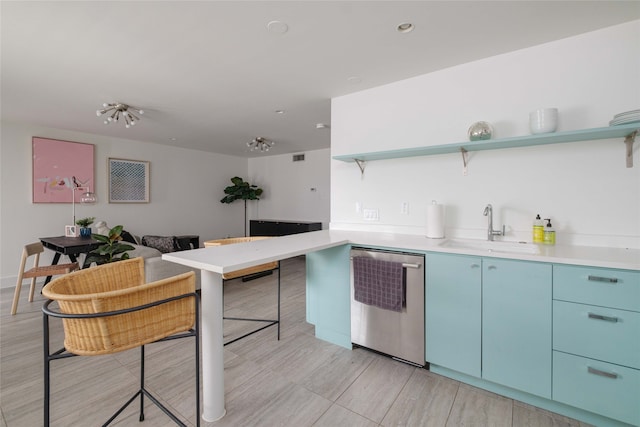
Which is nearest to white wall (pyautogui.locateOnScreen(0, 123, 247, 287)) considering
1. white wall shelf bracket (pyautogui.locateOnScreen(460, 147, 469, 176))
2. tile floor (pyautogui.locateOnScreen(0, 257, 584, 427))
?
tile floor (pyautogui.locateOnScreen(0, 257, 584, 427))

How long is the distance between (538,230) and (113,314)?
2.51 m

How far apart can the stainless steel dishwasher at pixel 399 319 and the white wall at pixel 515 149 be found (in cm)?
61

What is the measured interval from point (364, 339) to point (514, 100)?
7.08 ft

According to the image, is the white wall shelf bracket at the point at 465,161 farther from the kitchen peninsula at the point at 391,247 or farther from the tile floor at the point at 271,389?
the tile floor at the point at 271,389

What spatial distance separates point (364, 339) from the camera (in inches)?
86.0

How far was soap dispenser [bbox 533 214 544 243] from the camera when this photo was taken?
1934mm

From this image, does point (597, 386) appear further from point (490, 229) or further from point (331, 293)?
point (331, 293)

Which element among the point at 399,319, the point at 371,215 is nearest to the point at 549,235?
the point at 399,319

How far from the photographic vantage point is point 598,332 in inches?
56.1

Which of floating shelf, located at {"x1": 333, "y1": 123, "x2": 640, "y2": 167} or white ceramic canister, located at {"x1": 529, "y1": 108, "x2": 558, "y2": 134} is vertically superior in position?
white ceramic canister, located at {"x1": 529, "y1": 108, "x2": 558, "y2": 134}

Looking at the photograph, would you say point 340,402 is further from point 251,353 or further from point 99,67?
point 99,67

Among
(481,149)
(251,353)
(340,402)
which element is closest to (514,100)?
(481,149)

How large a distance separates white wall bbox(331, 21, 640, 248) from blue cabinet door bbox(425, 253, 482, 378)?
574 millimetres

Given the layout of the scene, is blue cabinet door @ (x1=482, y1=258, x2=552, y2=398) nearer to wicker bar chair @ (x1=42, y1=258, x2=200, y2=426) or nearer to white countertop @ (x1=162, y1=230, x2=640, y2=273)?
white countertop @ (x1=162, y1=230, x2=640, y2=273)
